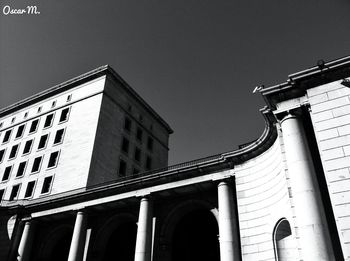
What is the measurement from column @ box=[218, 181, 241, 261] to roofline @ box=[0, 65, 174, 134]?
25684 mm

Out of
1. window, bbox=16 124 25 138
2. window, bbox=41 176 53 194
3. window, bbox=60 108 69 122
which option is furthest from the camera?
window, bbox=16 124 25 138

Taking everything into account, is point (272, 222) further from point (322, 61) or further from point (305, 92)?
point (322, 61)

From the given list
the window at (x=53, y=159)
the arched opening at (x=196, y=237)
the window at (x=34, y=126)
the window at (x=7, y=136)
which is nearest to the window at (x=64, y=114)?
the window at (x=34, y=126)

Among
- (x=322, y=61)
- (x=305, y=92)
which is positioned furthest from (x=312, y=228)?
(x=322, y=61)

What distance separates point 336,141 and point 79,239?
2099cm

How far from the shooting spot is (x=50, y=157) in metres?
37.2

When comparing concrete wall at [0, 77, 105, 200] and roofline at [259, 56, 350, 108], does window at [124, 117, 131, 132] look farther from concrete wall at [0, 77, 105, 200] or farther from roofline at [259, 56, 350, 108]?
roofline at [259, 56, 350, 108]

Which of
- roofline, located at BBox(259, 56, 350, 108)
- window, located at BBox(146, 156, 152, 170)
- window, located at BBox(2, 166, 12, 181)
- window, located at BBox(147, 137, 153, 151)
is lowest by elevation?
roofline, located at BBox(259, 56, 350, 108)

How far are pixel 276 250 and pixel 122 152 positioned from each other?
82.4 ft

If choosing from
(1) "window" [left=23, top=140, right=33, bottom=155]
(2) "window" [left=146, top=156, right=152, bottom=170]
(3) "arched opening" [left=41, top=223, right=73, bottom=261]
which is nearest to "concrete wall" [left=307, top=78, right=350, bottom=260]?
(3) "arched opening" [left=41, top=223, right=73, bottom=261]

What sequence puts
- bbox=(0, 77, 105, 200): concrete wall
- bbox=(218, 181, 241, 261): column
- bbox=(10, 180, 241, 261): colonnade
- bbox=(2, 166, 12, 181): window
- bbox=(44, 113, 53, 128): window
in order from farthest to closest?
1. bbox=(44, 113, 53, 128): window
2. bbox=(2, 166, 12, 181): window
3. bbox=(0, 77, 105, 200): concrete wall
4. bbox=(10, 180, 241, 261): colonnade
5. bbox=(218, 181, 241, 261): column

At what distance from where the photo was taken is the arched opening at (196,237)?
2255 cm

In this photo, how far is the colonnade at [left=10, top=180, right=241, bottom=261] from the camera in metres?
18.6

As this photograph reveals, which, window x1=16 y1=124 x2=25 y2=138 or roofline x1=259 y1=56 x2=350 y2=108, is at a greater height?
window x1=16 y1=124 x2=25 y2=138
